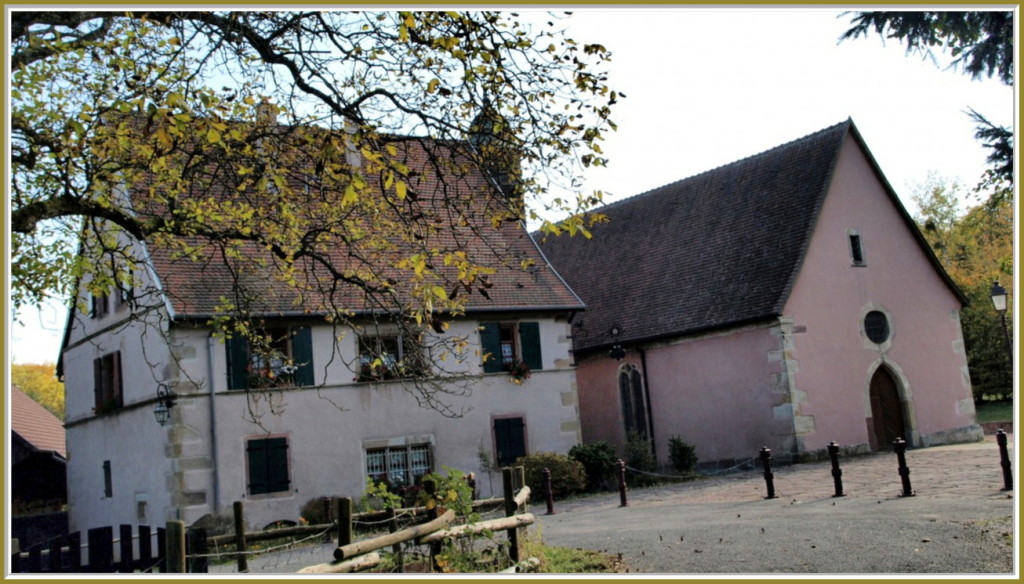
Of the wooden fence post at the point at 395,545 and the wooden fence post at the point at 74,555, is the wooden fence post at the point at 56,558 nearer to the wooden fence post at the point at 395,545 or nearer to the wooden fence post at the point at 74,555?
the wooden fence post at the point at 74,555

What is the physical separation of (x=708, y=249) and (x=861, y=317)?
446 centimetres

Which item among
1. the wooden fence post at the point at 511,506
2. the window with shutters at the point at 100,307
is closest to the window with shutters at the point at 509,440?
the window with shutters at the point at 100,307

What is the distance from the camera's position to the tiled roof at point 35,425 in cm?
2892

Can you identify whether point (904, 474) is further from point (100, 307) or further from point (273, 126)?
point (100, 307)

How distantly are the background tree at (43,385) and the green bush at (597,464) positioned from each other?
38882 mm

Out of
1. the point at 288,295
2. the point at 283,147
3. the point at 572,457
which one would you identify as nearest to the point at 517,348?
the point at 572,457

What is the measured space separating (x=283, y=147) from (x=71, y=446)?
17.4 m

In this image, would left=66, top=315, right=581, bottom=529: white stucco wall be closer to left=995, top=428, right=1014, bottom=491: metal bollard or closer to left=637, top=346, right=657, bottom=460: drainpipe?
left=637, top=346, right=657, bottom=460: drainpipe

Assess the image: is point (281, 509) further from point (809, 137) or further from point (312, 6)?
point (809, 137)

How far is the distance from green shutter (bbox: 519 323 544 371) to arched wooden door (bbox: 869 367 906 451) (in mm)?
8363

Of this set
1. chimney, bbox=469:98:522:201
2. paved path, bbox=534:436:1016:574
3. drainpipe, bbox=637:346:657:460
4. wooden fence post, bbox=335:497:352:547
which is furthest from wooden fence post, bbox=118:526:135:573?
drainpipe, bbox=637:346:657:460

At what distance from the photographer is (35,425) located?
102ft

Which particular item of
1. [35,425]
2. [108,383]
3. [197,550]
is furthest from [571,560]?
[35,425]

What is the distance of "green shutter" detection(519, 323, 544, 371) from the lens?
23.5 m
